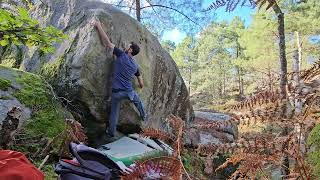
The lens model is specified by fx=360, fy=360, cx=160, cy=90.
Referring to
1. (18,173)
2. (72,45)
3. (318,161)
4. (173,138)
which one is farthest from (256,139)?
(72,45)

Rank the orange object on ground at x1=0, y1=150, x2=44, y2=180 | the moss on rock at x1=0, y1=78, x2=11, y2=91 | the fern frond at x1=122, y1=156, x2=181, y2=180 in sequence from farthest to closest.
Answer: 1. the moss on rock at x1=0, y1=78, x2=11, y2=91
2. the orange object on ground at x1=0, y1=150, x2=44, y2=180
3. the fern frond at x1=122, y1=156, x2=181, y2=180

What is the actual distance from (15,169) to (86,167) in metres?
1.00

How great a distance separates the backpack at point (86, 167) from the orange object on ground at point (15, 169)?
718 mm

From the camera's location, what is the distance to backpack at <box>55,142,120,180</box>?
2.86 m

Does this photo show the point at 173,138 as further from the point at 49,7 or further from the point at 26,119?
the point at 49,7

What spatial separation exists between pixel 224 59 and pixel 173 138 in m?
37.2

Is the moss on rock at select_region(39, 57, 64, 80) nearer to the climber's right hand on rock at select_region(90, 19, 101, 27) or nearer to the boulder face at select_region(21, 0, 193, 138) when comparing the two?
the boulder face at select_region(21, 0, 193, 138)

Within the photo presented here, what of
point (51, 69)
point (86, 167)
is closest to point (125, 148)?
point (51, 69)

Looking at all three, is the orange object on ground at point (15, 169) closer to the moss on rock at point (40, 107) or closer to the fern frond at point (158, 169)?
the fern frond at point (158, 169)

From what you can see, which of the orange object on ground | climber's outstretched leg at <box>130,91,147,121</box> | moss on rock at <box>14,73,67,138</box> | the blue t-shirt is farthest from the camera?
climber's outstretched leg at <box>130,91,147,121</box>

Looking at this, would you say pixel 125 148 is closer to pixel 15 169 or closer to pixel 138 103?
pixel 138 103

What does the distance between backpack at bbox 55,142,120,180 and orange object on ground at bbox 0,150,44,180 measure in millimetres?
718

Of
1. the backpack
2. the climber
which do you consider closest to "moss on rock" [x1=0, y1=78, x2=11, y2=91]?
the climber

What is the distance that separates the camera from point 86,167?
2.91 m
